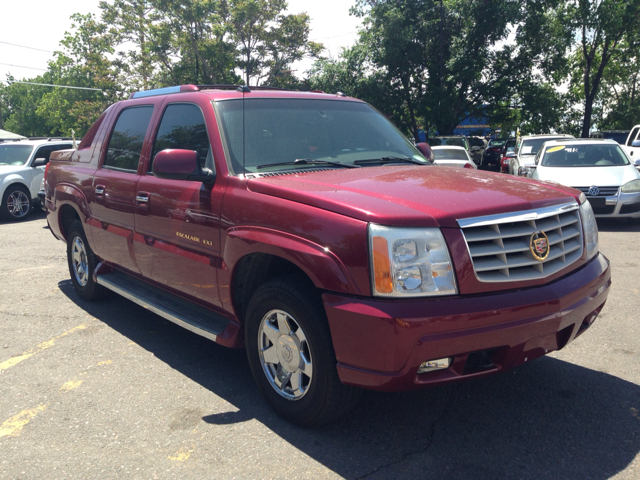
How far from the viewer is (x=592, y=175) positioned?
998 centimetres

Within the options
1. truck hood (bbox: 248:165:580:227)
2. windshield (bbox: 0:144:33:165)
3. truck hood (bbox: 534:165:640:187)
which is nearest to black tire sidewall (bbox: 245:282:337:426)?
truck hood (bbox: 248:165:580:227)

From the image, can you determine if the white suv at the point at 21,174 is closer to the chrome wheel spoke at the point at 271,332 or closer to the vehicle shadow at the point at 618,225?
the chrome wheel spoke at the point at 271,332

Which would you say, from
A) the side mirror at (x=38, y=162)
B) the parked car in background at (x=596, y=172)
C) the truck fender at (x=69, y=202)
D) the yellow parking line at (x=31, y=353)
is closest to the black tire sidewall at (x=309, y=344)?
the yellow parking line at (x=31, y=353)

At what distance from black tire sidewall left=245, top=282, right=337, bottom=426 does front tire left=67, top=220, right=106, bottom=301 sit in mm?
2803

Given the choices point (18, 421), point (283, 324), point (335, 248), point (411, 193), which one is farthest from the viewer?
point (18, 421)

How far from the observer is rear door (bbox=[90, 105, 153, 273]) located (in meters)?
4.45

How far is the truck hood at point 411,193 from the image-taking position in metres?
2.66

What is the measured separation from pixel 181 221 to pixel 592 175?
28.1 ft

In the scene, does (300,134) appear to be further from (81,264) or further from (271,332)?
(81,264)

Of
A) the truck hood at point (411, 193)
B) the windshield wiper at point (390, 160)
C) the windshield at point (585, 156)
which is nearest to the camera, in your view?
the truck hood at point (411, 193)

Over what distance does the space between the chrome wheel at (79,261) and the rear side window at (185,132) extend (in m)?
1.82

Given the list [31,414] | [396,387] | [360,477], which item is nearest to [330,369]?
[396,387]

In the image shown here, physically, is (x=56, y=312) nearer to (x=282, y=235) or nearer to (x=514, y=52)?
(x=282, y=235)

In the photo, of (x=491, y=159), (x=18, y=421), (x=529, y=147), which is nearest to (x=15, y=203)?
(x=18, y=421)
